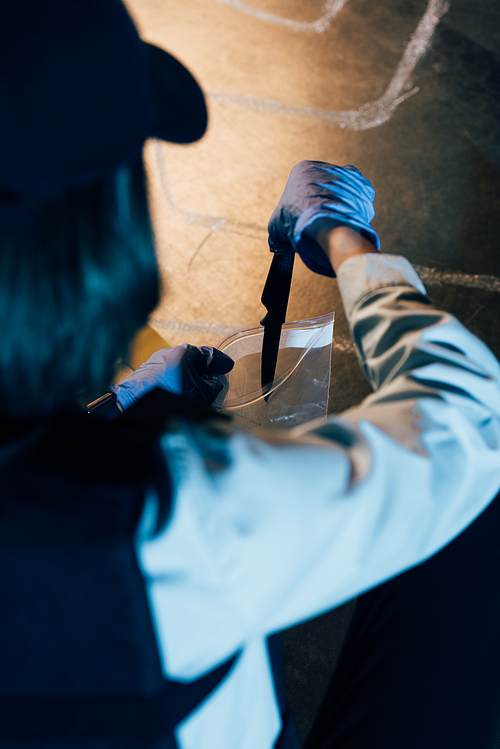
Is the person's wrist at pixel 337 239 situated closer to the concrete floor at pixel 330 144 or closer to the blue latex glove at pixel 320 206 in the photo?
the blue latex glove at pixel 320 206

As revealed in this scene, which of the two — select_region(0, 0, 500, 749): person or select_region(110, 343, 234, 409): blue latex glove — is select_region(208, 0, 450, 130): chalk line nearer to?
select_region(110, 343, 234, 409): blue latex glove

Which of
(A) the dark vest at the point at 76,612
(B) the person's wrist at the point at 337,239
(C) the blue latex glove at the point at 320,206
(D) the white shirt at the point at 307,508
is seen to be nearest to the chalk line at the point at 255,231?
(C) the blue latex glove at the point at 320,206

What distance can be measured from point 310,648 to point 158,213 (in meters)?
2.00

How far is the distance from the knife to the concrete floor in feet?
2.99

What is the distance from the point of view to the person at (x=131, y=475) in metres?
0.37

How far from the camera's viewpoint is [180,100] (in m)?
2.32

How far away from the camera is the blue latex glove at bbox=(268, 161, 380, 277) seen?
699 millimetres

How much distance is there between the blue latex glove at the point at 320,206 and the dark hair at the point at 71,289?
33 centimetres

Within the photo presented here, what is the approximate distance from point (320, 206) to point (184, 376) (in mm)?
677

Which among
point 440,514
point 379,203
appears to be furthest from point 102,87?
point 379,203

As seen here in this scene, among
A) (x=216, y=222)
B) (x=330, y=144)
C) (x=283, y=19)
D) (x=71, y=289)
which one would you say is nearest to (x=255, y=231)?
(x=216, y=222)

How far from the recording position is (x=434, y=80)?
258 centimetres

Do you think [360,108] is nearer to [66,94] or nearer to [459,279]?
[459,279]

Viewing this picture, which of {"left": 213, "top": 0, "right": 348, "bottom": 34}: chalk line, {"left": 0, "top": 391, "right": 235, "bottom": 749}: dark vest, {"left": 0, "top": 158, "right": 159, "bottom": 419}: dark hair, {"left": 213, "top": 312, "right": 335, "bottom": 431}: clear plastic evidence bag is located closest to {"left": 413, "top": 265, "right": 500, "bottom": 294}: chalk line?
{"left": 213, "top": 312, "right": 335, "bottom": 431}: clear plastic evidence bag
